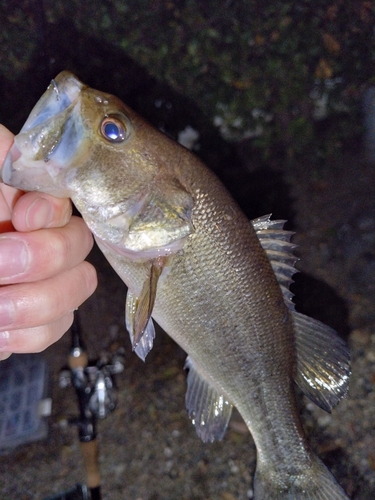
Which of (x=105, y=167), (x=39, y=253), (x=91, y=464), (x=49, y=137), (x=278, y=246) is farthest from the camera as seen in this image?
(x=91, y=464)

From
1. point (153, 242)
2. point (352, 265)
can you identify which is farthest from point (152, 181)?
point (352, 265)

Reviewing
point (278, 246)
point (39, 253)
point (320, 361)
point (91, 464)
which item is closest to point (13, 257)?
point (39, 253)

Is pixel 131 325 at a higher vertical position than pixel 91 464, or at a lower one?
higher

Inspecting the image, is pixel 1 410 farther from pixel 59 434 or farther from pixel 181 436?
pixel 181 436

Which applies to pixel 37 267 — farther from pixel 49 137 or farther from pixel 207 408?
pixel 207 408

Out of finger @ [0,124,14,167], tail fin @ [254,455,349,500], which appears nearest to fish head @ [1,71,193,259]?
finger @ [0,124,14,167]

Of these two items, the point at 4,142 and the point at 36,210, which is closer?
the point at 36,210

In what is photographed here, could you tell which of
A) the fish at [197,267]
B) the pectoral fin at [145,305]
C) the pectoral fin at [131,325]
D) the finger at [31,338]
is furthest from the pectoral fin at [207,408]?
the finger at [31,338]
